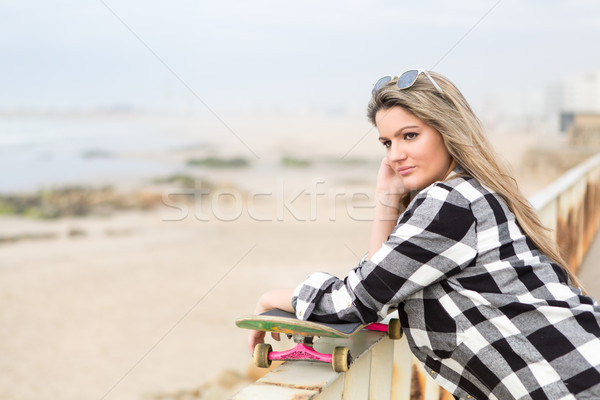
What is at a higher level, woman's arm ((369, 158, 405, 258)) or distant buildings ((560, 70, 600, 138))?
distant buildings ((560, 70, 600, 138))

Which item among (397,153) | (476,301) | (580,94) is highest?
(580,94)

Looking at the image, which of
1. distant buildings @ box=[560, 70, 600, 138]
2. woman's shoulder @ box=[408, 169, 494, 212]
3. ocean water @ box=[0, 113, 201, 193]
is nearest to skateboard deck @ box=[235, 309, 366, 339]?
woman's shoulder @ box=[408, 169, 494, 212]

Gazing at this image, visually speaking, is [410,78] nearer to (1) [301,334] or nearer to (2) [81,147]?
(1) [301,334]

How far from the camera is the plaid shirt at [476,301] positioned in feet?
4.03

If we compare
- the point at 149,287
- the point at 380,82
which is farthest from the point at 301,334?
the point at 149,287

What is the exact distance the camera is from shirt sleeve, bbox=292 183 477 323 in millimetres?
1257

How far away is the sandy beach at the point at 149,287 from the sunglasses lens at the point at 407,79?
315cm

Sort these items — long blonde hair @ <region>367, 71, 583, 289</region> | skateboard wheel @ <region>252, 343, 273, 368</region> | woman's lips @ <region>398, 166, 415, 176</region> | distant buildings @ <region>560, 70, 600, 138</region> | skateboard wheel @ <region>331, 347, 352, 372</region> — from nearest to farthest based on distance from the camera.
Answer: skateboard wheel @ <region>331, 347, 352, 372</region> < skateboard wheel @ <region>252, 343, 273, 368</region> < long blonde hair @ <region>367, 71, 583, 289</region> < woman's lips @ <region>398, 166, 415, 176</region> < distant buildings @ <region>560, 70, 600, 138</region>

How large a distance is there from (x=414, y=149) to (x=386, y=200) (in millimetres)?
200

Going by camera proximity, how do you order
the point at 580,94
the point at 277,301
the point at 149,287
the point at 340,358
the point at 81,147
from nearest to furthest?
the point at 340,358 < the point at 277,301 < the point at 149,287 < the point at 81,147 < the point at 580,94

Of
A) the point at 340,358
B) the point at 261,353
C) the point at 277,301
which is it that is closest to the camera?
the point at 340,358

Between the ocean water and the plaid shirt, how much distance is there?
28.9 m

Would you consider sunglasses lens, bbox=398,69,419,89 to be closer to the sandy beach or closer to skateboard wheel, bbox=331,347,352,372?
skateboard wheel, bbox=331,347,352,372

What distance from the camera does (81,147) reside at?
134 feet
